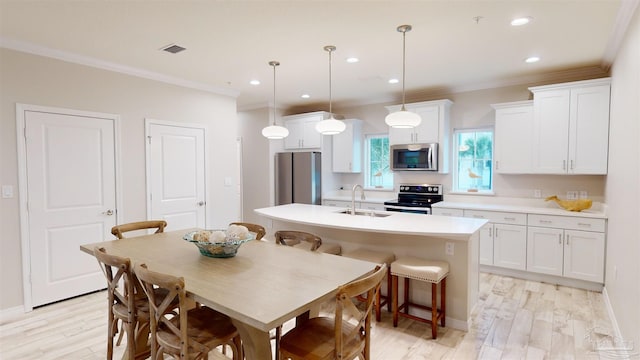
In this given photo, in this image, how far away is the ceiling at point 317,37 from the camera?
2.58 meters

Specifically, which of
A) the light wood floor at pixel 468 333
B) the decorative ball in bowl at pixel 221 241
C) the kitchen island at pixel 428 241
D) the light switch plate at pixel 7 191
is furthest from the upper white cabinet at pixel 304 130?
the light switch plate at pixel 7 191

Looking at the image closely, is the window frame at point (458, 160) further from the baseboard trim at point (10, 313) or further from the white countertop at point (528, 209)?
the baseboard trim at point (10, 313)

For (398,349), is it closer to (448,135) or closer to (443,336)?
(443,336)

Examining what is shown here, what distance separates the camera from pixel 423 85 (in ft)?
16.4

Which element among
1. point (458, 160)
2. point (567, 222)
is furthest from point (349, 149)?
point (567, 222)

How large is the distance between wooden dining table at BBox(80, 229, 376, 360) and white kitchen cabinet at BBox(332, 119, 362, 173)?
12.0 feet

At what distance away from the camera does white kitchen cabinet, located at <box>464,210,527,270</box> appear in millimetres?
4137

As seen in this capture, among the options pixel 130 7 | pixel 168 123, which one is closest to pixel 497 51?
pixel 130 7

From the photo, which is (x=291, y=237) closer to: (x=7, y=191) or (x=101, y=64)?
(x=7, y=191)

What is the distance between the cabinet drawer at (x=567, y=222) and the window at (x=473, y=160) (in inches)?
38.7

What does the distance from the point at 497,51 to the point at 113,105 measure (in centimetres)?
431

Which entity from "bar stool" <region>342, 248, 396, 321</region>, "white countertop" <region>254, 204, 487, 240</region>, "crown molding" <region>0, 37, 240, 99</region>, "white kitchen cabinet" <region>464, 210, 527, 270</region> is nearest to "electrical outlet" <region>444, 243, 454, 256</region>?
"white countertop" <region>254, 204, 487, 240</region>

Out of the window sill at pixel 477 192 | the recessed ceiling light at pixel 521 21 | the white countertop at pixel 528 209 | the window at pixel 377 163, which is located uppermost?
the recessed ceiling light at pixel 521 21

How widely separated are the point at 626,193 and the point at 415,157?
283cm
